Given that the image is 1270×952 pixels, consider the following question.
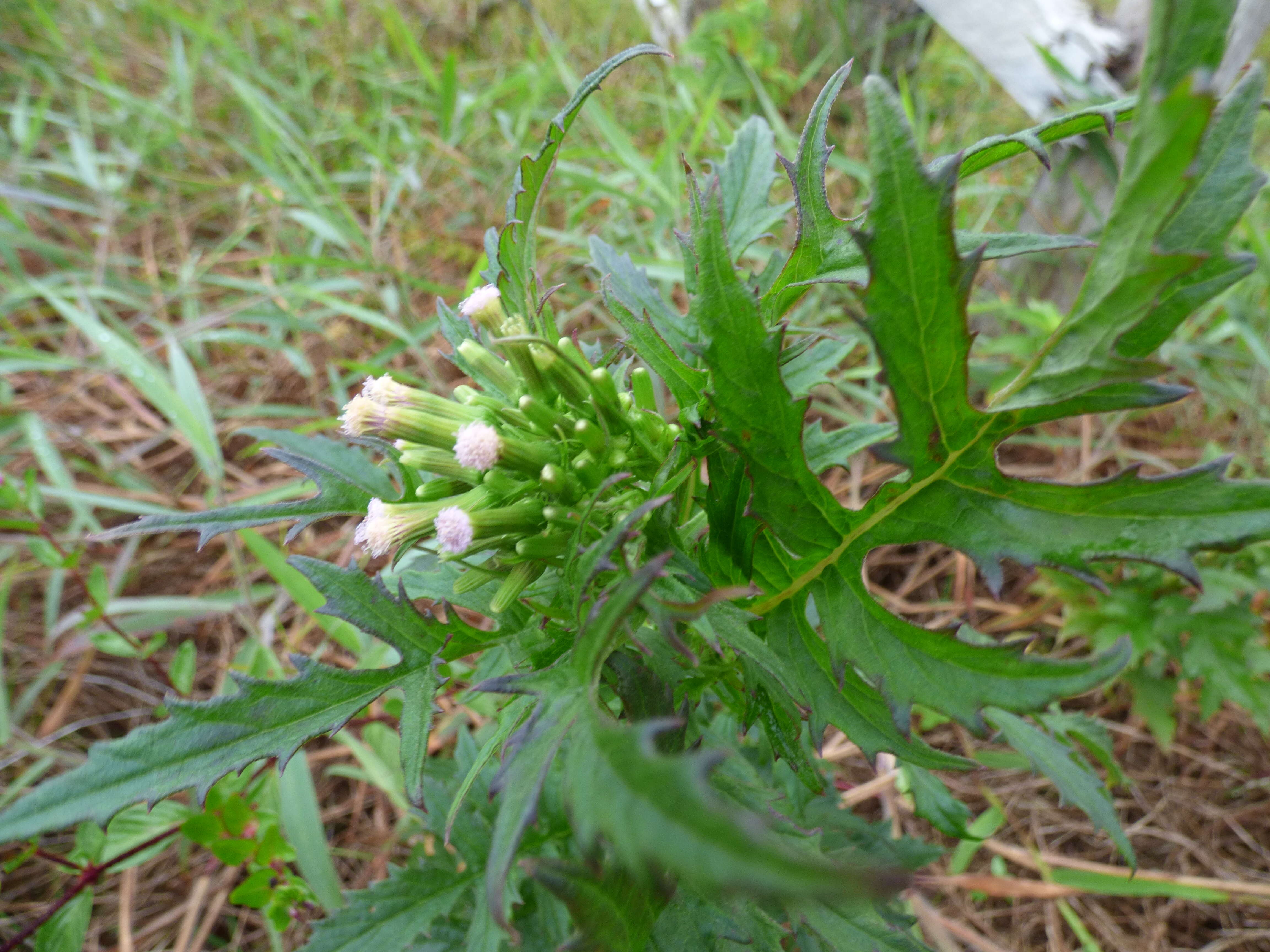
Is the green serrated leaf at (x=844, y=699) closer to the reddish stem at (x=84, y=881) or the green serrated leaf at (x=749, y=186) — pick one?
the green serrated leaf at (x=749, y=186)

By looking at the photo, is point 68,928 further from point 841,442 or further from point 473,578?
point 841,442

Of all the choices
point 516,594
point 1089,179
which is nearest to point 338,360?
point 516,594

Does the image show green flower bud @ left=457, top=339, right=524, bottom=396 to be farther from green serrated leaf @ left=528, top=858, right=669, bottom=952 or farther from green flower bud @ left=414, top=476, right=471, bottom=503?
green serrated leaf @ left=528, top=858, right=669, bottom=952

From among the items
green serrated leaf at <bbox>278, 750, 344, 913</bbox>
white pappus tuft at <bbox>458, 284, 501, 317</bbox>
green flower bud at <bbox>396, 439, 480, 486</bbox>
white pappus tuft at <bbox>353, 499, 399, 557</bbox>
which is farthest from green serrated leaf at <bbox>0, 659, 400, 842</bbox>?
green serrated leaf at <bbox>278, 750, 344, 913</bbox>

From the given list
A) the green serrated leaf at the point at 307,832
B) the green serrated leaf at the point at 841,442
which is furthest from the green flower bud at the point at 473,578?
the green serrated leaf at the point at 307,832

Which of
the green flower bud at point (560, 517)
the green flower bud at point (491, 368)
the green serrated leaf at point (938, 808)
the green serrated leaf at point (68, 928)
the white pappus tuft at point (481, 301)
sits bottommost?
the green serrated leaf at point (938, 808)

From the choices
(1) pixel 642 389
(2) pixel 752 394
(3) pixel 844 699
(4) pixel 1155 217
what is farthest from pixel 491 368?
(4) pixel 1155 217

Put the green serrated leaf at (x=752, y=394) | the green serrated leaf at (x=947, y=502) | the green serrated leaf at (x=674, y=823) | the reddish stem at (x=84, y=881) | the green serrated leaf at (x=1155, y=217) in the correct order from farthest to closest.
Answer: the reddish stem at (x=84, y=881) < the green serrated leaf at (x=752, y=394) < the green serrated leaf at (x=947, y=502) < the green serrated leaf at (x=1155, y=217) < the green serrated leaf at (x=674, y=823)
